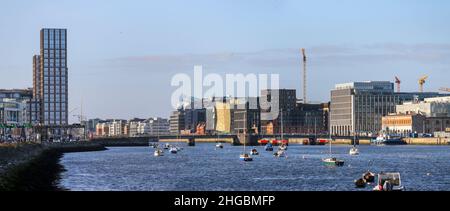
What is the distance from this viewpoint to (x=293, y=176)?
347 ft

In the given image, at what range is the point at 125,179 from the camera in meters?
104

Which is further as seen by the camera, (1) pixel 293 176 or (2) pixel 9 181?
(1) pixel 293 176
